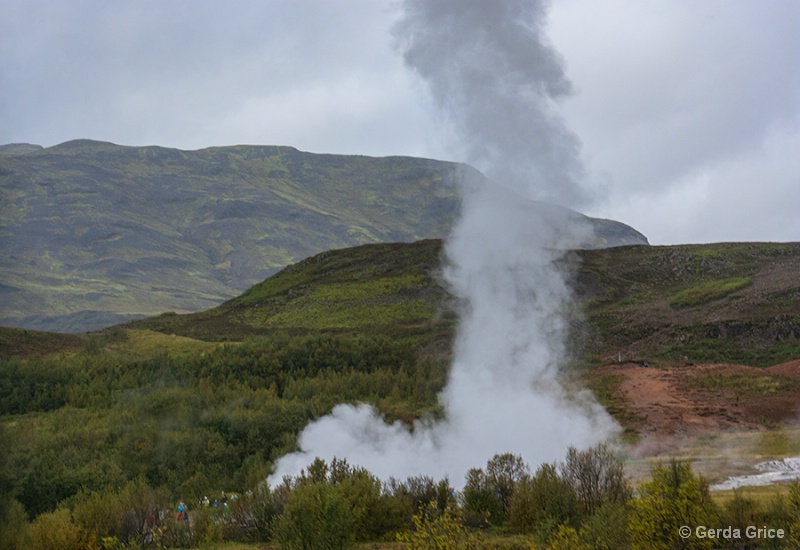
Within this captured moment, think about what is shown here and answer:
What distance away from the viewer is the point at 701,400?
3806 centimetres

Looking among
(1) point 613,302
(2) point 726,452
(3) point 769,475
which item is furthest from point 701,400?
(1) point 613,302

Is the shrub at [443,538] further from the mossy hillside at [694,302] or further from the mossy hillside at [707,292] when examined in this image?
the mossy hillside at [707,292]

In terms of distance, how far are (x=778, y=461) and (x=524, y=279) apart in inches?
642

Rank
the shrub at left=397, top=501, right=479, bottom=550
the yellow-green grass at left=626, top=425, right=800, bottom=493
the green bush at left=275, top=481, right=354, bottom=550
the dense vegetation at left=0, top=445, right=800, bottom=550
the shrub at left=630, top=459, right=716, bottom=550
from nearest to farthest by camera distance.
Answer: the shrub at left=397, top=501, right=479, bottom=550, the shrub at left=630, top=459, right=716, bottom=550, the dense vegetation at left=0, top=445, right=800, bottom=550, the green bush at left=275, top=481, right=354, bottom=550, the yellow-green grass at left=626, top=425, right=800, bottom=493

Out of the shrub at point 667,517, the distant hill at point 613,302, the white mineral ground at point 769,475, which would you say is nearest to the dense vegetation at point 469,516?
the shrub at point 667,517

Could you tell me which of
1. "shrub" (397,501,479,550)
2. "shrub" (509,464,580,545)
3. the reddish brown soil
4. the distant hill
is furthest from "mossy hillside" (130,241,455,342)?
"shrub" (397,501,479,550)

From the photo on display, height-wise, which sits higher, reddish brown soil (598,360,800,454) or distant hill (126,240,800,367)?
distant hill (126,240,800,367)

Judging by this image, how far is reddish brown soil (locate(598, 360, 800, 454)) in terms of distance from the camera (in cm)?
3419

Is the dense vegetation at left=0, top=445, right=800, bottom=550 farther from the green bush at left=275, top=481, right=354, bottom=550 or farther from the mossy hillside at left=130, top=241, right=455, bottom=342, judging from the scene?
the mossy hillside at left=130, top=241, right=455, bottom=342

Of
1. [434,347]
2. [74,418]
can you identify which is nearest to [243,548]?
[74,418]

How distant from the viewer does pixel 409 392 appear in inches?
1640

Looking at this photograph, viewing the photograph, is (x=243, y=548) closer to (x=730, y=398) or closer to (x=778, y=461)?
(x=778, y=461)

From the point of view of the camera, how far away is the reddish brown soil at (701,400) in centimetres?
3419

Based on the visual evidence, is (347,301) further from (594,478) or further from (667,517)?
(667,517)
